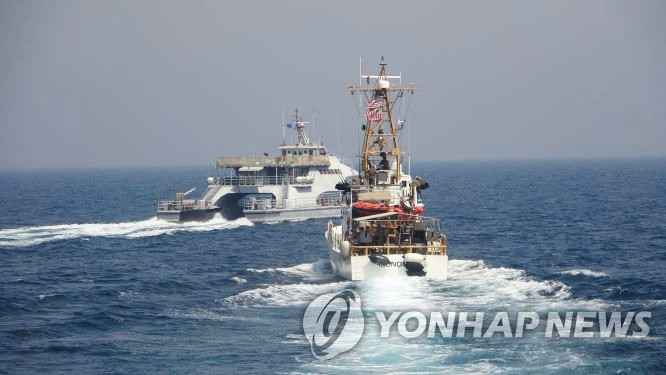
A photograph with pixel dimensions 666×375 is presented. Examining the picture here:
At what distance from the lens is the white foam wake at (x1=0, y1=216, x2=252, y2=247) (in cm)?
6631

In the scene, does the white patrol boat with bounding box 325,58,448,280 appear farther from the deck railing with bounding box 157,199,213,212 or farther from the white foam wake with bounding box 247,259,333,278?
the deck railing with bounding box 157,199,213,212

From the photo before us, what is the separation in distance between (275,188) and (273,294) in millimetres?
41720

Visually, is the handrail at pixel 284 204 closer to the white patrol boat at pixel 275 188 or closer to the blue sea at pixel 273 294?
the white patrol boat at pixel 275 188

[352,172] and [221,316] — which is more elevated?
[352,172]

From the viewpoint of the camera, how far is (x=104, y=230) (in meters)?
71.7

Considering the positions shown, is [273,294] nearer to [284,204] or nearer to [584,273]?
[584,273]

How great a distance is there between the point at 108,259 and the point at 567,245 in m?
31.8

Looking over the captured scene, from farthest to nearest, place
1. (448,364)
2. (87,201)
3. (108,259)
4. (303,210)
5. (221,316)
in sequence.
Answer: (87,201), (303,210), (108,259), (221,316), (448,364)

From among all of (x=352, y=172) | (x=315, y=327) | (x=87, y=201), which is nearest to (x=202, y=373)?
(x=315, y=327)

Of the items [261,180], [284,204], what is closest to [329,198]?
[284,204]

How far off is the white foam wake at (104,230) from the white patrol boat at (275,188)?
5.56ft

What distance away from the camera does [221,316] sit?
35.9m

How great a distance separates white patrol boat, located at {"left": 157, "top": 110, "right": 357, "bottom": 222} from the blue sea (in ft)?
7.60

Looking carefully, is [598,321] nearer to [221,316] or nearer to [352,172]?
[221,316]
